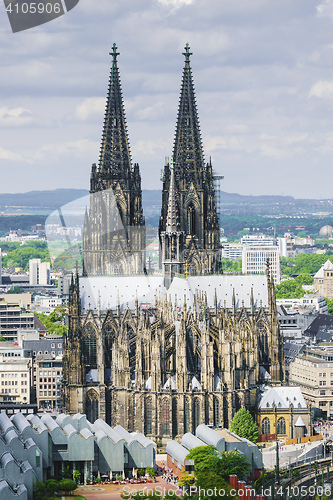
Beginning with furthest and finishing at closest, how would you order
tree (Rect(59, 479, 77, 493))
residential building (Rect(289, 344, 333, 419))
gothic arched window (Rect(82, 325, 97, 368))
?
residential building (Rect(289, 344, 333, 419)) < gothic arched window (Rect(82, 325, 97, 368)) < tree (Rect(59, 479, 77, 493))

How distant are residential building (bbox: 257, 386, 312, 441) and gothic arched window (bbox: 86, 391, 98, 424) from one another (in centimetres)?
1857

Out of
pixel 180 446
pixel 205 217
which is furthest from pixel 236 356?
pixel 205 217

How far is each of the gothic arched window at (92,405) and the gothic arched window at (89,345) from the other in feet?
12.3

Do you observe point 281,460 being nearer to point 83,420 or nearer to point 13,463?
point 83,420

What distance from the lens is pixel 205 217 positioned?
175 m

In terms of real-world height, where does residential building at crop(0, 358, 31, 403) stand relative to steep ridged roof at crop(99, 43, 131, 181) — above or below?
below

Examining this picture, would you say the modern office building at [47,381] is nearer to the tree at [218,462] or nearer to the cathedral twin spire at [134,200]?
the cathedral twin spire at [134,200]

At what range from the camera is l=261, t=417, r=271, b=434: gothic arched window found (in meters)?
148

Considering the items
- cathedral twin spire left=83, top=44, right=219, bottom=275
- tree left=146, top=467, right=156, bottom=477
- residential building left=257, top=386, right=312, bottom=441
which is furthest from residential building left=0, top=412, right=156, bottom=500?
cathedral twin spire left=83, top=44, right=219, bottom=275

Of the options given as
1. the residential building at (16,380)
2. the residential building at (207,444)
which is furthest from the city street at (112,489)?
the residential building at (16,380)

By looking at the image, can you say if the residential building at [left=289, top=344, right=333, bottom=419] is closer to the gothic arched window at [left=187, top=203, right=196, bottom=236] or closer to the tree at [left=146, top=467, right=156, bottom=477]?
the gothic arched window at [left=187, top=203, right=196, bottom=236]

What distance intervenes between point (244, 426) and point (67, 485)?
82.2 feet

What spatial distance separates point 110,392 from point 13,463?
36.4 meters

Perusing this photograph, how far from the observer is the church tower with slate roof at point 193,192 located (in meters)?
173
